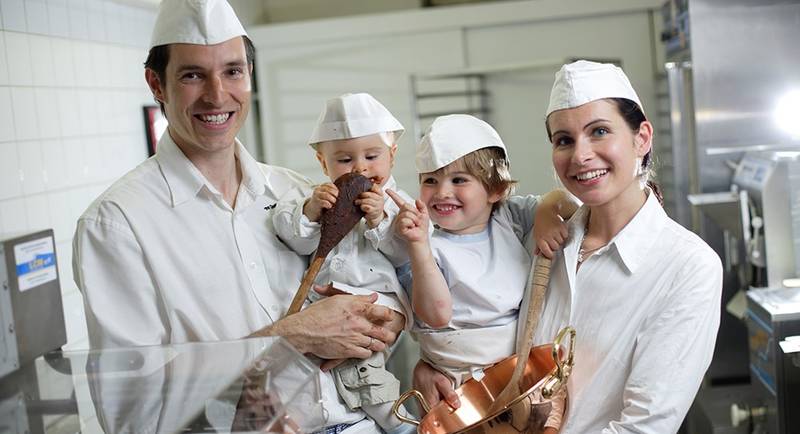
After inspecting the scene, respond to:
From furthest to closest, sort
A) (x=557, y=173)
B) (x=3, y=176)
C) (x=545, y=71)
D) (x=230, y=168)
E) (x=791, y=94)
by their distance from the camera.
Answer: (x=545, y=71) < (x=791, y=94) < (x=3, y=176) < (x=230, y=168) < (x=557, y=173)

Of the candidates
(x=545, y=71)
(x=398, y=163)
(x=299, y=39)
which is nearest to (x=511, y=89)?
(x=545, y=71)

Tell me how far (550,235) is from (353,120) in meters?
0.48

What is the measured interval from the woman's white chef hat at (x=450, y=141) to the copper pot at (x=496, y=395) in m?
0.43

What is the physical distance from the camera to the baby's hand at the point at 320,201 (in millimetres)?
1582

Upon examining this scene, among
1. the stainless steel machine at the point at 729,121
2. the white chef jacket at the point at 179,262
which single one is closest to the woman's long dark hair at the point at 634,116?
the white chef jacket at the point at 179,262

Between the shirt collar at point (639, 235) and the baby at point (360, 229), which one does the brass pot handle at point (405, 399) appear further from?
the shirt collar at point (639, 235)

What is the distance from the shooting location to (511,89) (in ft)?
15.2

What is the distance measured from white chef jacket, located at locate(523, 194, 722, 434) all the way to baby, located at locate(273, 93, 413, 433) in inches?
12.9

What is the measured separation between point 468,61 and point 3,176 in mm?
2653

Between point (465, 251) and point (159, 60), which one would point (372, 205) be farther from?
point (159, 60)

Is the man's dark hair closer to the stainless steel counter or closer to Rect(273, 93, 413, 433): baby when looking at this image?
Rect(273, 93, 413, 433): baby

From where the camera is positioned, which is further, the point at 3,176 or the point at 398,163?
→ the point at 398,163

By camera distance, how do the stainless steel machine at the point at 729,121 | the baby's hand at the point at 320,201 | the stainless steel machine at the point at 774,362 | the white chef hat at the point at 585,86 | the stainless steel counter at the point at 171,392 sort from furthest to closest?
1. the stainless steel machine at the point at 729,121
2. the stainless steel machine at the point at 774,362
3. the baby's hand at the point at 320,201
4. the white chef hat at the point at 585,86
5. the stainless steel counter at the point at 171,392

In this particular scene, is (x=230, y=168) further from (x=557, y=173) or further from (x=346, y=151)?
(x=557, y=173)
